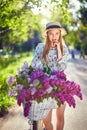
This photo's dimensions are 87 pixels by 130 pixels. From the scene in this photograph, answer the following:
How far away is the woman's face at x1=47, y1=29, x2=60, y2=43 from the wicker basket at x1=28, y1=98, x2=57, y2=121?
0.91 m

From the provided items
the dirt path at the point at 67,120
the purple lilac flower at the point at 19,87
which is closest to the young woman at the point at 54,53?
the purple lilac flower at the point at 19,87

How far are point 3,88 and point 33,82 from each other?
9.00 meters

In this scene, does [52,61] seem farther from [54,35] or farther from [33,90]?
[33,90]

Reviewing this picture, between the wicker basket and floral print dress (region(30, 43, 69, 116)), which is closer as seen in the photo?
the wicker basket

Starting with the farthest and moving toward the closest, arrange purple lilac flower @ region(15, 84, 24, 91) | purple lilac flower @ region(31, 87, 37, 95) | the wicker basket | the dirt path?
the dirt path
the wicker basket
purple lilac flower @ region(15, 84, 24, 91)
purple lilac flower @ region(31, 87, 37, 95)

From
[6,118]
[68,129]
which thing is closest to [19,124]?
[6,118]

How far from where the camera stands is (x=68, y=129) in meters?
7.74

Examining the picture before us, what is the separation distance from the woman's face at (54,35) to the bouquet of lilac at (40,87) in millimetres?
586

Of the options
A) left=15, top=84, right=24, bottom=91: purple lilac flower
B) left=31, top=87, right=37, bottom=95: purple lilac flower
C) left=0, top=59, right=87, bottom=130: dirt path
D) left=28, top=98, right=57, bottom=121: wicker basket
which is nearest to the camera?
left=31, top=87, right=37, bottom=95: purple lilac flower

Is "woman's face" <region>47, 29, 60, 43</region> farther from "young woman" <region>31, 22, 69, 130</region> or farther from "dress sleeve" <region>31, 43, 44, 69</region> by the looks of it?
"dress sleeve" <region>31, 43, 44, 69</region>

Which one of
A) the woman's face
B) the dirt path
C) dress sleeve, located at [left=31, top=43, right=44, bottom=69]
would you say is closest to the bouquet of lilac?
dress sleeve, located at [left=31, top=43, right=44, bottom=69]

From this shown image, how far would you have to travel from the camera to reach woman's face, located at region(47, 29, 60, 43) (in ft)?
17.8

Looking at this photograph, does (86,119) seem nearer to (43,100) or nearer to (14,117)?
(14,117)

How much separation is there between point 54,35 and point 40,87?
3.22 ft
